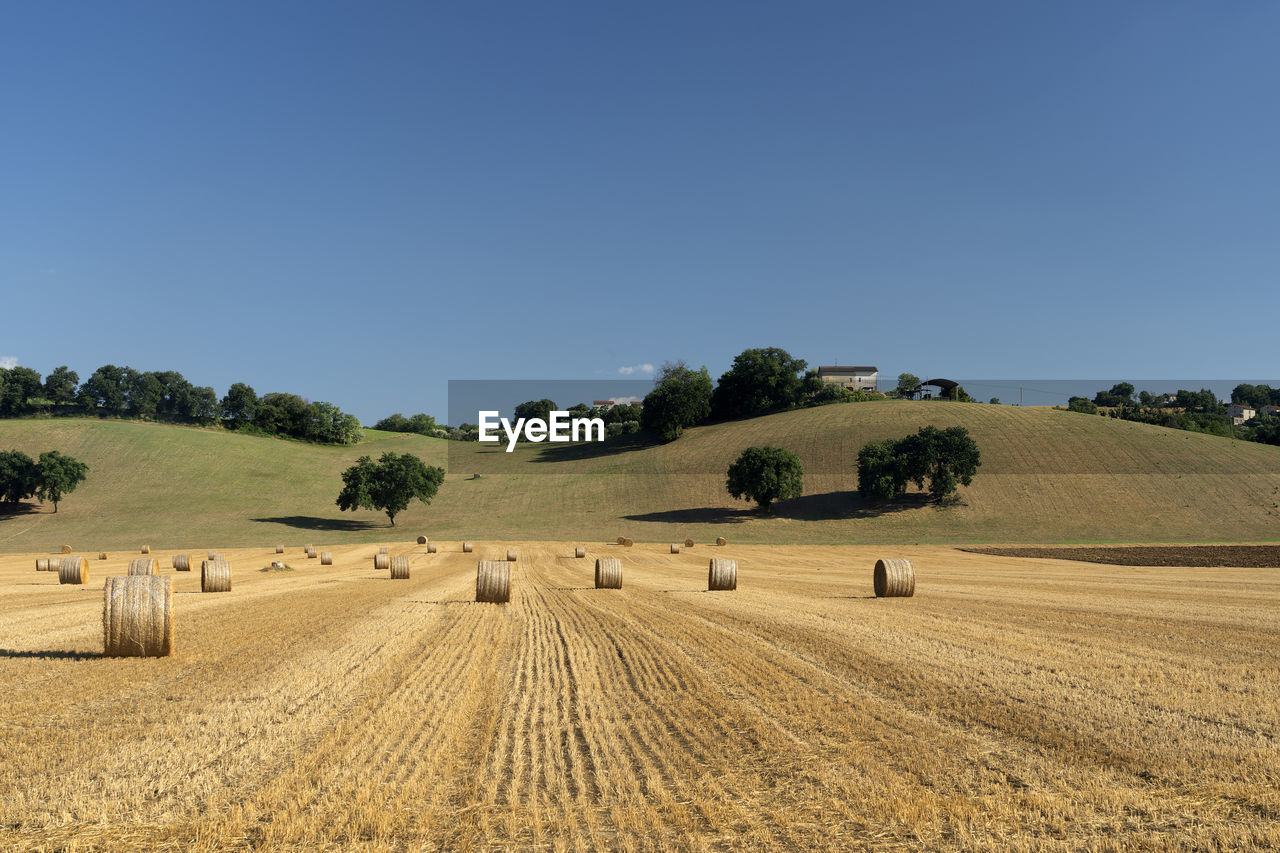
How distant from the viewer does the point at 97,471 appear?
95625mm

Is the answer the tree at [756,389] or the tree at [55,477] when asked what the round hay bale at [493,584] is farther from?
the tree at [756,389]

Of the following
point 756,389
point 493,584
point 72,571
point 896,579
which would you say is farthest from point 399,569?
point 756,389

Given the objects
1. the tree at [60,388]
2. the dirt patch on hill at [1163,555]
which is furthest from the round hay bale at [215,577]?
the tree at [60,388]

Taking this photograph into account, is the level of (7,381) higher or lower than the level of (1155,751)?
higher

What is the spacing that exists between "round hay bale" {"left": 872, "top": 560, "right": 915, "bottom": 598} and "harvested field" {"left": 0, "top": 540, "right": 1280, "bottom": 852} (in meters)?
5.12

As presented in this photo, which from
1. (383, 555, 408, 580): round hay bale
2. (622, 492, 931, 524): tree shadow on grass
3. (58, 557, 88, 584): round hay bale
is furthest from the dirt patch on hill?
(58, 557, 88, 584): round hay bale

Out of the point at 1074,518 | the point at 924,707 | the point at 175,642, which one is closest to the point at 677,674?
the point at 924,707

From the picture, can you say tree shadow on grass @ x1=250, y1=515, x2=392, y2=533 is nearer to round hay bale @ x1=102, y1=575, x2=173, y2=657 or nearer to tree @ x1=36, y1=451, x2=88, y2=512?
tree @ x1=36, y1=451, x2=88, y2=512

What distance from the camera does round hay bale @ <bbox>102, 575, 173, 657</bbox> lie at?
12.6m

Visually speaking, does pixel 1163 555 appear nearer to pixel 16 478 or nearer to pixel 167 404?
pixel 16 478

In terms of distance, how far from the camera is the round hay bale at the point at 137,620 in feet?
41.4

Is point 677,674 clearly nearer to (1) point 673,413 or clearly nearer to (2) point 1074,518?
(2) point 1074,518

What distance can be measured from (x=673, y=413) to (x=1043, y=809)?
11346cm

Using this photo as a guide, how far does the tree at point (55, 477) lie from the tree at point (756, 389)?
294ft
